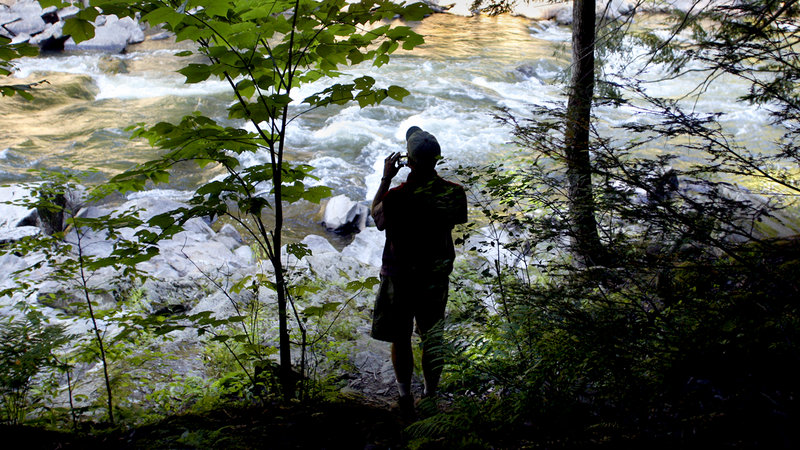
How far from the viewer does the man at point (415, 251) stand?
122 inches

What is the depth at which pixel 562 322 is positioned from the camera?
242 cm

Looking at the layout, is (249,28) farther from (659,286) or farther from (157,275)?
(157,275)

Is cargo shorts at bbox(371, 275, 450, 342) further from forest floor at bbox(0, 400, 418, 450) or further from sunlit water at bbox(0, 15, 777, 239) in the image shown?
sunlit water at bbox(0, 15, 777, 239)

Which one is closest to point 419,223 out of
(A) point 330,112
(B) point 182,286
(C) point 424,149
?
(C) point 424,149

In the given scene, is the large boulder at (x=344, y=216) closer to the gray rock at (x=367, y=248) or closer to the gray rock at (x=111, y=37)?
the gray rock at (x=367, y=248)

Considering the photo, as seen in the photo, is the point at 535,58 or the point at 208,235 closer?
the point at 208,235

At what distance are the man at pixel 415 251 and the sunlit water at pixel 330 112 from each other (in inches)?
190

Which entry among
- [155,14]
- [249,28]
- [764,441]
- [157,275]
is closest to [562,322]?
[764,441]

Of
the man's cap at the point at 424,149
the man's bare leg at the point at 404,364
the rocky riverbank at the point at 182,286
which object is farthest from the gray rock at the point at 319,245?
the man's cap at the point at 424,149

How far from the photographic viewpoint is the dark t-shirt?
3.10m

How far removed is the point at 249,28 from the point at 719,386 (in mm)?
2286

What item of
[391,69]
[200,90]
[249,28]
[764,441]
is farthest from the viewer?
[391,69]

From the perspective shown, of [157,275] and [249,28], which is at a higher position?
[249,28]

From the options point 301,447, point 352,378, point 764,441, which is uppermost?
point 764,441
